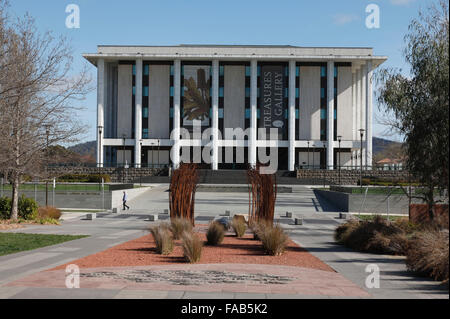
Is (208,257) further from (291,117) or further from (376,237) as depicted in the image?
(291,117)

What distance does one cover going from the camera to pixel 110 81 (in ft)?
279

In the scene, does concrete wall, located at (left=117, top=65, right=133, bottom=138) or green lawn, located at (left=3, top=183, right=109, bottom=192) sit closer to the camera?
green lawn, located at (left=3, top=183, right=109, bottom=192)

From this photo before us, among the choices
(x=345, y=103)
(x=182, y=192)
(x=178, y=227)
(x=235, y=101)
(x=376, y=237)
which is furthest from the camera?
(x=345, y=103)

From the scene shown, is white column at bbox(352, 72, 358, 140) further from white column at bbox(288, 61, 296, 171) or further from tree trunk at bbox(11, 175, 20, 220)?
tree trunk at bbox(11, 175, 20, 220)

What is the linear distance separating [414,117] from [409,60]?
2902 mm

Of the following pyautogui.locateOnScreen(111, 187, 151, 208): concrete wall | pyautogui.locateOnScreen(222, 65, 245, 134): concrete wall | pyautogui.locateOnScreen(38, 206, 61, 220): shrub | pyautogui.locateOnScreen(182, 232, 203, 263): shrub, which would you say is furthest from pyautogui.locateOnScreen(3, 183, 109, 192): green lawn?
pyautogui.locateOnScreen(222, 65, 245, 134): concrete wall

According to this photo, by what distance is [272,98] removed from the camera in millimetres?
80812

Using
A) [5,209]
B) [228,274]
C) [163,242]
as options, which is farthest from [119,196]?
A: [228,274]

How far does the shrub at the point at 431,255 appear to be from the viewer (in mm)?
10395

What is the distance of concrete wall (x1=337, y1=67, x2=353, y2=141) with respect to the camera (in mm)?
82250

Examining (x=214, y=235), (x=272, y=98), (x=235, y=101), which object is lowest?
(x=214, y=235)

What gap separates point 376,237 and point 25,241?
12.5m

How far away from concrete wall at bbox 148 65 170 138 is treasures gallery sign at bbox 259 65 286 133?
53.6 feet

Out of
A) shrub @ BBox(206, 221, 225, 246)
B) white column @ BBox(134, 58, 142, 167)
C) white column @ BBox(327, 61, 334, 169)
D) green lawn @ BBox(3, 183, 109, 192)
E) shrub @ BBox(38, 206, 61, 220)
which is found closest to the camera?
shrub @ BBox(206, 221, 225, 246)
